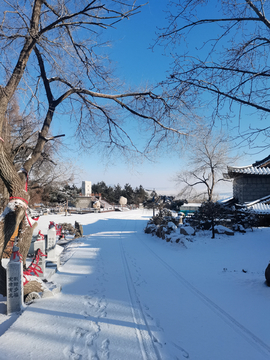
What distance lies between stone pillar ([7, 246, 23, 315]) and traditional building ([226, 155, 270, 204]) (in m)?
16.1

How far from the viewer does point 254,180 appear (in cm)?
1712

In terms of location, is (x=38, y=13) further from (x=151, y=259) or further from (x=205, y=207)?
(x=205, y=207)

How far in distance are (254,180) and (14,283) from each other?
682 inches

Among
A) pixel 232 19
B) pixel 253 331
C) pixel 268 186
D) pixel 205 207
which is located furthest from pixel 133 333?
pixel 268 186

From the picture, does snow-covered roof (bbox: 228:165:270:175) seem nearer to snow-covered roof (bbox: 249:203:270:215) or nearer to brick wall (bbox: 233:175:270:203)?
brick wall (bbox: 233:175:270:203)

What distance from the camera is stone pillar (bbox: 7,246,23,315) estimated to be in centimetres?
380

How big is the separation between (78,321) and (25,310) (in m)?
1.04

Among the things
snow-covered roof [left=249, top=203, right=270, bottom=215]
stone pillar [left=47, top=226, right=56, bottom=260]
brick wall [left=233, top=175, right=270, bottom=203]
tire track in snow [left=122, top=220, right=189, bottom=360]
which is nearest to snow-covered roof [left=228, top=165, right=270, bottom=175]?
brick wall [left=233, top=175, right=270, bottom=203]

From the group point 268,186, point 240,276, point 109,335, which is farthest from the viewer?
point 268,186

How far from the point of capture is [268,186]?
1692 cm

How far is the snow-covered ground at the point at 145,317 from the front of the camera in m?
2.82

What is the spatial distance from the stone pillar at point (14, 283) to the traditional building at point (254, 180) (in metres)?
16.1

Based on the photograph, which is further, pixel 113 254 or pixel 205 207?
pixel 205 207

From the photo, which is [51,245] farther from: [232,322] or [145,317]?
[232,322]
